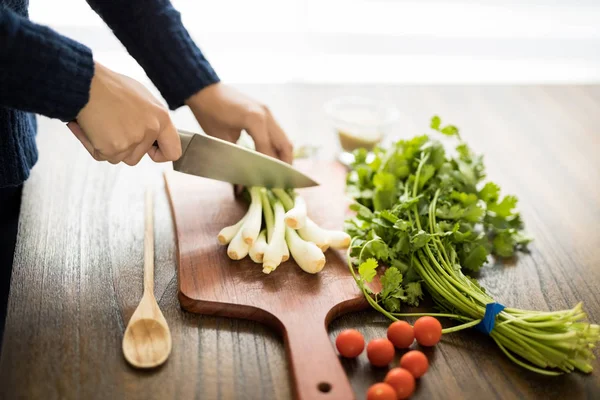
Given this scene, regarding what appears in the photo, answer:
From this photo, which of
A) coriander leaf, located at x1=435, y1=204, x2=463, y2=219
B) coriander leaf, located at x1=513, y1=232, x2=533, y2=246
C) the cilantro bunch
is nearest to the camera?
the cilantro bunch

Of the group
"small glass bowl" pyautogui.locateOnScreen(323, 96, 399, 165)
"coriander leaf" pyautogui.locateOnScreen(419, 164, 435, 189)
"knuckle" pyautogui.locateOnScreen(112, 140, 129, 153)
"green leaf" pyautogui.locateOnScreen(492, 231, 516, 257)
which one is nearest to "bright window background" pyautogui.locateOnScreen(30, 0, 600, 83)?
"small glass bowl" pyautogui.locateOnScreen(323, 96, 399, 165)

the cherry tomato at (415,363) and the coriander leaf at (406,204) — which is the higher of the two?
the coriander leaf at (406,204)

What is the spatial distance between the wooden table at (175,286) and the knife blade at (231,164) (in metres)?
0.16

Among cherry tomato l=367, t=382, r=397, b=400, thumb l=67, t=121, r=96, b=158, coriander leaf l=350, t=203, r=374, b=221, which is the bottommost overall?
cherry tomato l=367, t=382, r=397, b=400

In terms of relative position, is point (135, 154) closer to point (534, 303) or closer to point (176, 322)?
Result: point (176, 322)

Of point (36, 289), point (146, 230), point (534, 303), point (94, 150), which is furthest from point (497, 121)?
point (36, 289)

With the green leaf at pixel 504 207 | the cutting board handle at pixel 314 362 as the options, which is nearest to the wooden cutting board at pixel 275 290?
the cutting board handle at pixel 314 362

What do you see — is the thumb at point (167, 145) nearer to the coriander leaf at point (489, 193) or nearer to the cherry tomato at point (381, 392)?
the cherry tomato at point (381, 392)

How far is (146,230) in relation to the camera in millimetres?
1271

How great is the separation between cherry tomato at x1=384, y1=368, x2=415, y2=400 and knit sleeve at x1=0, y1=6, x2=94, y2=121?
2.12 ft

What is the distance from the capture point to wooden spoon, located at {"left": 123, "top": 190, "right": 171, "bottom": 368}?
0.98 meters

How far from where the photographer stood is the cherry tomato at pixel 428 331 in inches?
41.3

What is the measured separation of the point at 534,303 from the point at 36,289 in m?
0.93

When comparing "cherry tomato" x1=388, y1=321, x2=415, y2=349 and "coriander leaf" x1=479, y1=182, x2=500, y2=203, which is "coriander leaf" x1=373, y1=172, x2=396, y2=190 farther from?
"cherry tomato" x1=388, y1=321, x2=415, y2=349
